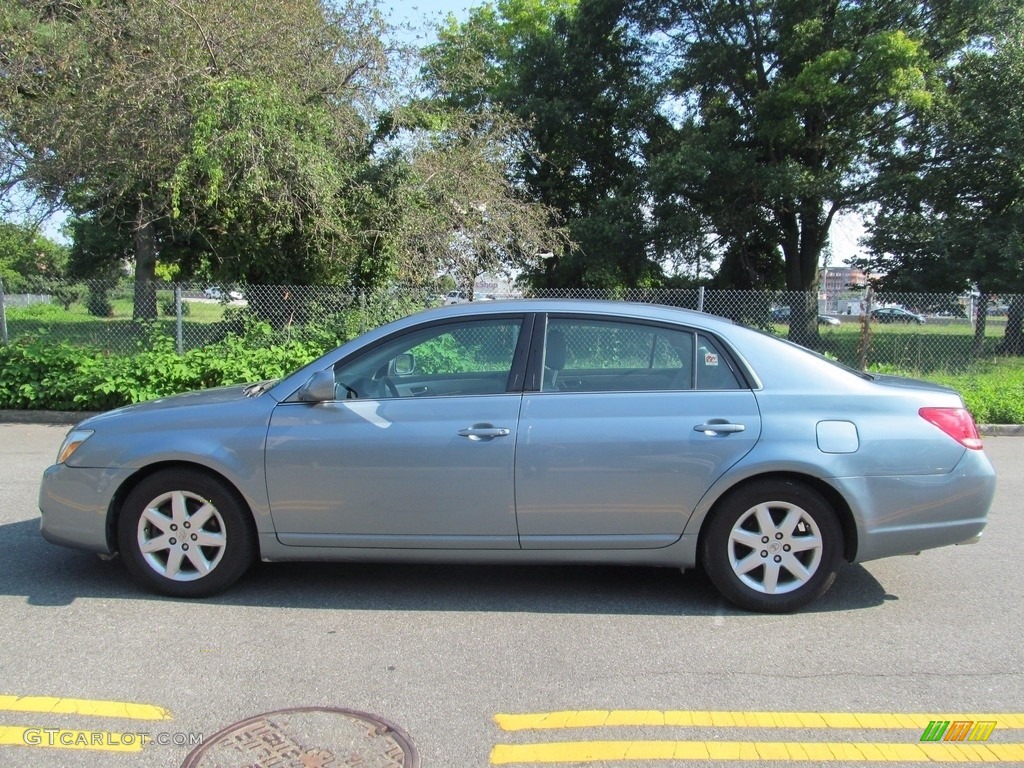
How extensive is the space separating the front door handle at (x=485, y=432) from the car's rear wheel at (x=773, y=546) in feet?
3.90

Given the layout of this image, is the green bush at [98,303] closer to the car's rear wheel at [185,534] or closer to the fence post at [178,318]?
the fence post at [178,318]

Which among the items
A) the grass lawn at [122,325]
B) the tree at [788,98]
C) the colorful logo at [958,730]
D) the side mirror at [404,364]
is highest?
the tree at [788,98]

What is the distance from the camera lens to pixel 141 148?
38.4 ft

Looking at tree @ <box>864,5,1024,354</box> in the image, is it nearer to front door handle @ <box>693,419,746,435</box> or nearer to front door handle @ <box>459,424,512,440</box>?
front door handle @ <box>693,419,746,435</box>

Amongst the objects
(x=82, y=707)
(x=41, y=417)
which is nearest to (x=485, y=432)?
(x=82, y=707)

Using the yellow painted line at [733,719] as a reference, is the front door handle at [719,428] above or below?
above

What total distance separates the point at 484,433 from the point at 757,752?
1.92m

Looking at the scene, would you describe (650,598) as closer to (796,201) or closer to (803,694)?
(803,694)

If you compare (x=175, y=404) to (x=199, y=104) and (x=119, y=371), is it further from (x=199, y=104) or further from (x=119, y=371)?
(x=199, y=104)

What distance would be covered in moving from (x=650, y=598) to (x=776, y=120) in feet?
69.7

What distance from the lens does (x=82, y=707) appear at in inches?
127

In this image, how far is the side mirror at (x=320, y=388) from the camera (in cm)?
423

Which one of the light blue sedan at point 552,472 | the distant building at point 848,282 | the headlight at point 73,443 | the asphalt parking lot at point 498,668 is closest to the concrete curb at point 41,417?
the asphalt parking lot at point 498,668

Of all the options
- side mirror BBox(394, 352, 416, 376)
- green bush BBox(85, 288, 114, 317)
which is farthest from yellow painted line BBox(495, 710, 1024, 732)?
green bush BBox(85, 288, 114, 317)
